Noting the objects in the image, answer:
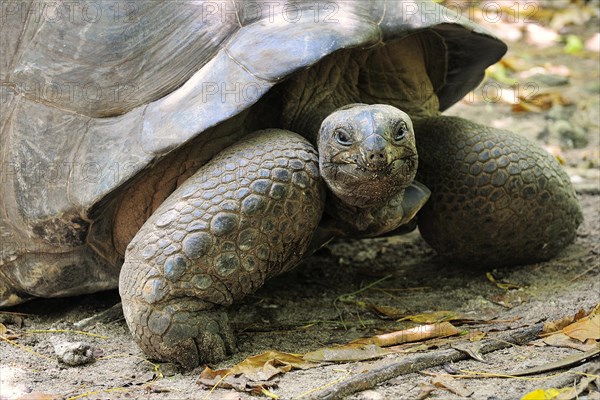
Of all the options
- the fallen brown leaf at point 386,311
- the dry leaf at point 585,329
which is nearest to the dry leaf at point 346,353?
the fallen brown leaf at point 386,311

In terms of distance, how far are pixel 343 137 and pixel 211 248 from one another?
0.63 m

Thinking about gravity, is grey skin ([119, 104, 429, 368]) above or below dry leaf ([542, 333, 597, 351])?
above

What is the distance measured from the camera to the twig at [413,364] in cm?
269

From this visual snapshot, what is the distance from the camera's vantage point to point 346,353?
123 inches

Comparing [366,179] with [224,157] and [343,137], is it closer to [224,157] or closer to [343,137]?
[343,137]

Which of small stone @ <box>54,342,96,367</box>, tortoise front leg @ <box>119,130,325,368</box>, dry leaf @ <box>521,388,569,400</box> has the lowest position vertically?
small stone @ <box>54,342,96,367</box>

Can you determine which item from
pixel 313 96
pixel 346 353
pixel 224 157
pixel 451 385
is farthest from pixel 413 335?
pixel 313 96

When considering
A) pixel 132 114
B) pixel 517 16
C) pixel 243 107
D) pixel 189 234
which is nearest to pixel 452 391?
pixel 189 234

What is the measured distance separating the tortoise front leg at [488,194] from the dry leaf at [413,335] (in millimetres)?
751

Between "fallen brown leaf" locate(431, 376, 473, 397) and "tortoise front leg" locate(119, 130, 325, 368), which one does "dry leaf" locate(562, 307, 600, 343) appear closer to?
"fallen brown leaf" locate(431, 376, 473, 397)

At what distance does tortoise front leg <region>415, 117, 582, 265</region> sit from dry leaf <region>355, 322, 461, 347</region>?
751mm

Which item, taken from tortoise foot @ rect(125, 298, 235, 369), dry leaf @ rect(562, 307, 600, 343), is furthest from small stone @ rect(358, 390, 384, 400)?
dry leaf @ rect(562, 307, 600, 343)

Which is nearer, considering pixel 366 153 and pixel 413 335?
pixel 366 153

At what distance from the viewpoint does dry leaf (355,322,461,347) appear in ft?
10.7
